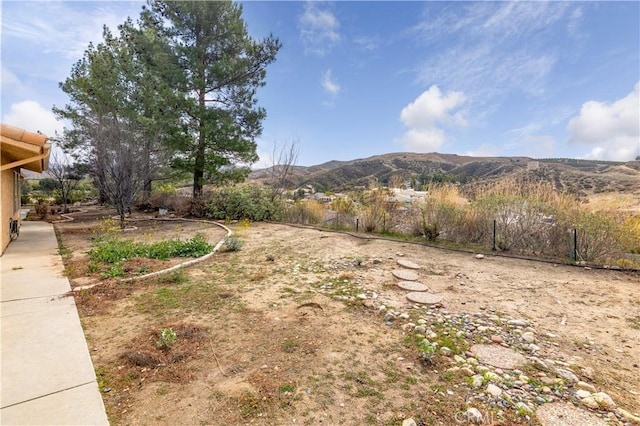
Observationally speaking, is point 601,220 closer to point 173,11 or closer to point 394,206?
point 394,206

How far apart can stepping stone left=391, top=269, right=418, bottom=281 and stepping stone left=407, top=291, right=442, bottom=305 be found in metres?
0.58

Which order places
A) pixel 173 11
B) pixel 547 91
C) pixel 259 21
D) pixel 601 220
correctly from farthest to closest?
pixel 259 21
pixel 173 11
pixel 547 91
pixel 601 220

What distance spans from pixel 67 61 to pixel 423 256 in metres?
18.5

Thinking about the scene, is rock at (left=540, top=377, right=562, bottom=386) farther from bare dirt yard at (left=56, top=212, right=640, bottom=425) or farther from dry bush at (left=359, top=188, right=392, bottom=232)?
dry bush at (left=359, top=188, right=392, bottom=232)

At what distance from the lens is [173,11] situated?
37.8ft

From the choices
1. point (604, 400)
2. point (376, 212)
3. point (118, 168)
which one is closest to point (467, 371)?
point (604, 400)

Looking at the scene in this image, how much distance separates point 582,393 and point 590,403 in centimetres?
12

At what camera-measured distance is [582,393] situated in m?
2.08

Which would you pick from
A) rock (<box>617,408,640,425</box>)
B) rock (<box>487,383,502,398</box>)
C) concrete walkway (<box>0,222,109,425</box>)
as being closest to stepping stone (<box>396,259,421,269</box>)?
rock (<box>487,383,502,398</box>)

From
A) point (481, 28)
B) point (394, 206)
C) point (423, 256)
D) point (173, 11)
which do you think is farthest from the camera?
point (173, 11)

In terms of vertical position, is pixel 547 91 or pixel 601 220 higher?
pixel 547 91

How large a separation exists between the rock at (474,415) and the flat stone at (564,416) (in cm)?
39

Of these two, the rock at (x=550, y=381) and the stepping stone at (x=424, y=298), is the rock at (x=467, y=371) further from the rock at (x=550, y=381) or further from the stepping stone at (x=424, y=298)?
the stepping stone at (x=424, y=298)

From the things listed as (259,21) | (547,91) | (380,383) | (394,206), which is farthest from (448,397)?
(259,21)
